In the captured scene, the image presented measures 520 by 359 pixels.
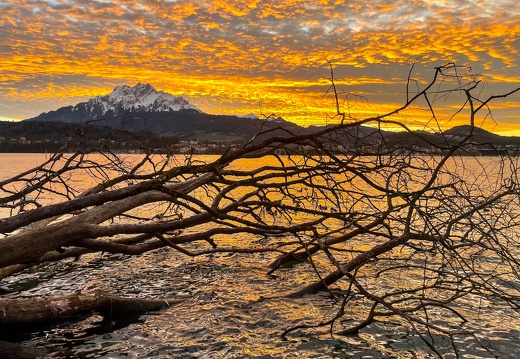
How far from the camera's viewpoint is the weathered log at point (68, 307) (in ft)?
22.8

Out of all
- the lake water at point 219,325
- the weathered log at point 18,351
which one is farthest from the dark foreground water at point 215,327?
the weathered log at point 18,351

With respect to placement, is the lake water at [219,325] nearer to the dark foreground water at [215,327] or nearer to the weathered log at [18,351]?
the dark foreground water at [215,327]

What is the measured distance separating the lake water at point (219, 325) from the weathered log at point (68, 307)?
0.27 metres

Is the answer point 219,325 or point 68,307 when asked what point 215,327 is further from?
point 68,307

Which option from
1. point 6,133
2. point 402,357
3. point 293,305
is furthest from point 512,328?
point 6,133

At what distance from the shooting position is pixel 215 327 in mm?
7840

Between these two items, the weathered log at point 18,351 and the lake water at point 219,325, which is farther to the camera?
the lake water at point 219,325

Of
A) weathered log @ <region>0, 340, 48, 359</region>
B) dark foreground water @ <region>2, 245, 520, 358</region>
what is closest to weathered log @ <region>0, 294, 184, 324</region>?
dark foreground water @ <region>2, 245, 520, 358</region>

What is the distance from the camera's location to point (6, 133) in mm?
139000

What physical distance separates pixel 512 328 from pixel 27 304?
8.92m

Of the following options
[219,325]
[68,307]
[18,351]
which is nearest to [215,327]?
[219,325]

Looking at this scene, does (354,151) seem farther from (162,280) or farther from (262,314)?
(162,280)

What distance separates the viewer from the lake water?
6871 millimetres

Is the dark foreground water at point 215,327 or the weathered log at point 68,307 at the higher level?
the weathered log at point 68,307
